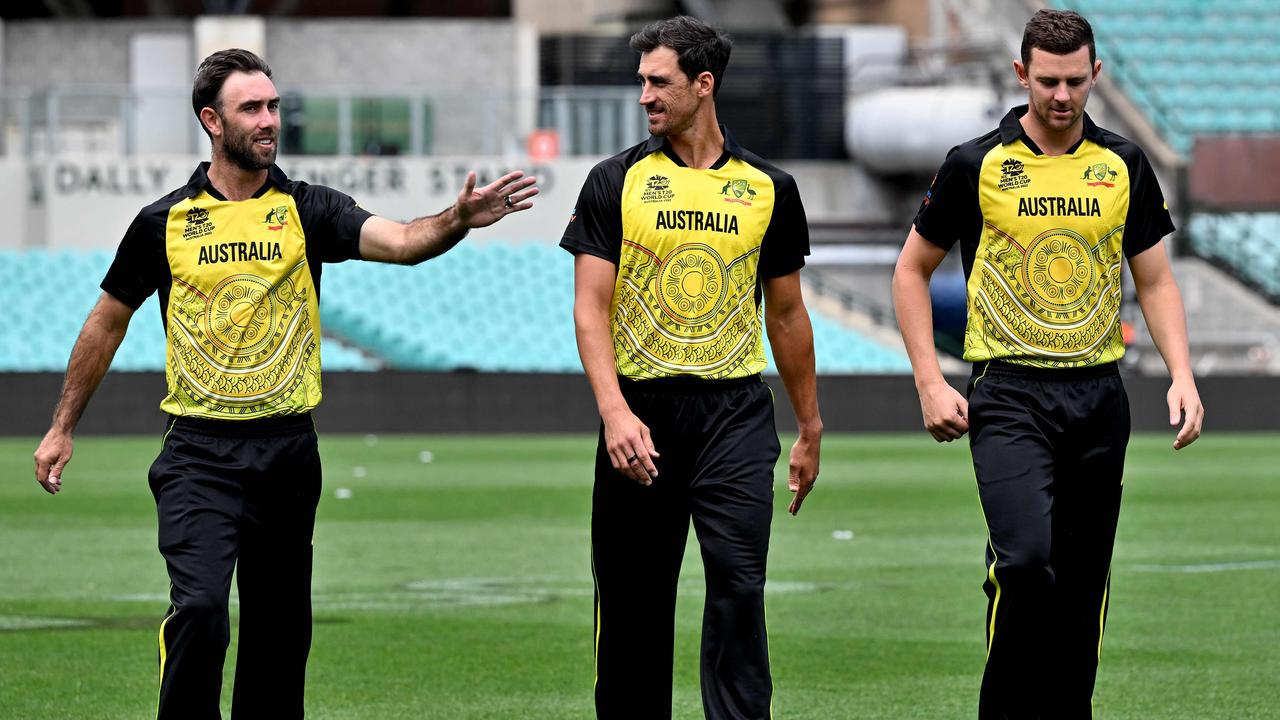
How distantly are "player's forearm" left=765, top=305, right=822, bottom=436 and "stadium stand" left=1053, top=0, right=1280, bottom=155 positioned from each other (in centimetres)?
3139

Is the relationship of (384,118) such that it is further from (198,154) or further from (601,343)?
(601,343)

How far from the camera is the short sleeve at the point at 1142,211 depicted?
20.3 ft

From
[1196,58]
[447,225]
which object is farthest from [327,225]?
[1196,58]

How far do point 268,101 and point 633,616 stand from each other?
5.73 feet

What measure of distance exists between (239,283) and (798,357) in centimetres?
158

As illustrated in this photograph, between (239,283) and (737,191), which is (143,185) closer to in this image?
(239,283)

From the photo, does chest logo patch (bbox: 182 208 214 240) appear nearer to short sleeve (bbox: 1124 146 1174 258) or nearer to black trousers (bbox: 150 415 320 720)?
black trousers (bbox: 150 415 320 720)

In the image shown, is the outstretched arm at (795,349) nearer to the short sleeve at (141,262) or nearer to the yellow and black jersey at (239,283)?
the yellow and black jersey at (239,283)

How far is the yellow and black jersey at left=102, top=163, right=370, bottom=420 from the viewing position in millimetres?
5883

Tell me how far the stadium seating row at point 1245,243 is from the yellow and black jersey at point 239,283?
3043cm

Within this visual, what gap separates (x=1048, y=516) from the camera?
235 inches

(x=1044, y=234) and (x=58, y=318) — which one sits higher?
(x=1044, y=234)

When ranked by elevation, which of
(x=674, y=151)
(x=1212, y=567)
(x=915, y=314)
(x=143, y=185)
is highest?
(x=674, y=151)

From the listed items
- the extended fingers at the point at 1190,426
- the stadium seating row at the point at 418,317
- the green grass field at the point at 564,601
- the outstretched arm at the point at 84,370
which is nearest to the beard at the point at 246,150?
the outstretched arm at the point at 84,370
